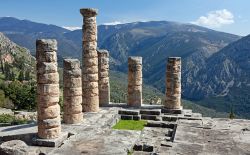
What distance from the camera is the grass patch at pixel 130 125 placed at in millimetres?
23650

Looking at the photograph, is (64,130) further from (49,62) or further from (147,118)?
(147,118)

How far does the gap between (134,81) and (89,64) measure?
15.5 feet

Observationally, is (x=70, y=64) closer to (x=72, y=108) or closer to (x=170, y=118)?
(x=72, y=108)

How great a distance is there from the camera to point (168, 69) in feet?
93.4

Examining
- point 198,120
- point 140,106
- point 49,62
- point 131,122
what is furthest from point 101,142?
point 140,106

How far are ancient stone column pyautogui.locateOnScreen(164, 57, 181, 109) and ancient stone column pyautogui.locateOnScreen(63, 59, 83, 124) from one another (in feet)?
27.1

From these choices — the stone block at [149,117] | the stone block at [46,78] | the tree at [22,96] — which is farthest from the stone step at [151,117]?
the tree at [22,96]

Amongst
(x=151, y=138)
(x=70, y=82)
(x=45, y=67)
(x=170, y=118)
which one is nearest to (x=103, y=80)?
(x=170, y=118)

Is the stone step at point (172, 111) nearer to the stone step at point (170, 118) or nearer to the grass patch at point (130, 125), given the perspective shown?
the stone step at point (170, 118)

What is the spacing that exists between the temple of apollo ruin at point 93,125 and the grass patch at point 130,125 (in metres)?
Result: 0.36

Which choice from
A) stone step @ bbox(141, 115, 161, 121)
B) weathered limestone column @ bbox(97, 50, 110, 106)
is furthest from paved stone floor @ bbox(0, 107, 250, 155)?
weathered limestone column @ bbox(97, 50, 110, 106)

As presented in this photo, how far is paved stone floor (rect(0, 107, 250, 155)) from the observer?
16750 mm

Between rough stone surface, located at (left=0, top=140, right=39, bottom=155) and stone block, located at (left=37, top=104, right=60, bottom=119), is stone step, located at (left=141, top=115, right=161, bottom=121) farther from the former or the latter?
rough stone surface, located at (left=0, top=140, right=39, bottom=155)

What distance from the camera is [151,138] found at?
67.4 ft
